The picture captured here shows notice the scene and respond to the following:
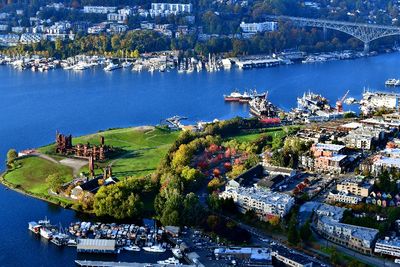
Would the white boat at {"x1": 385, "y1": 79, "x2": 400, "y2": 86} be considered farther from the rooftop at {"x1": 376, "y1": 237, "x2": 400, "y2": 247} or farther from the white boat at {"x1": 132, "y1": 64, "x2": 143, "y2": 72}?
the rooftop at {"x1": 376, "y1": 237, "x2": 400, "y2": 247}

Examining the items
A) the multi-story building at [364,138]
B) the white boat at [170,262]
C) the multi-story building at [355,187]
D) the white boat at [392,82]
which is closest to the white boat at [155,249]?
the white boat at [170,262]

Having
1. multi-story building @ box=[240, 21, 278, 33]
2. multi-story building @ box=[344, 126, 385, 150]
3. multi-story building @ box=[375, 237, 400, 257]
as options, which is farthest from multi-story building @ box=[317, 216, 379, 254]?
multi-story building @ box=[240, 21, 278, 33]

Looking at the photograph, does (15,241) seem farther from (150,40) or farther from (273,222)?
(150,40)

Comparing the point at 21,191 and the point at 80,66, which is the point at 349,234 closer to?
the point at 21,191

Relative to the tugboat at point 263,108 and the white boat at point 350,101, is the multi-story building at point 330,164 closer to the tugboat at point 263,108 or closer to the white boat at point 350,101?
the tugboat at point 263,108

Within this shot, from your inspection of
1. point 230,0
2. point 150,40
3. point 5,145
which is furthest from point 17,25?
point 5,145

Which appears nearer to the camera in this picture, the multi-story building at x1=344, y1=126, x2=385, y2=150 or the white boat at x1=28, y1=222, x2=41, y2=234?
the white boat at x1=28, y1=222, x2=41, y2=234
